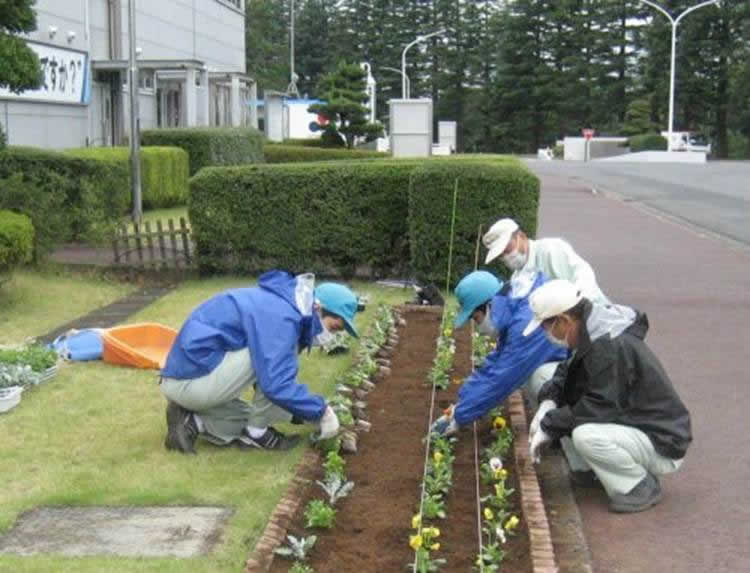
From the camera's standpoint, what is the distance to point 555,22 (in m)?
70.4

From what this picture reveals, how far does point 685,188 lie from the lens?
99.0ft

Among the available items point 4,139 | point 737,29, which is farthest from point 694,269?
point 737,29

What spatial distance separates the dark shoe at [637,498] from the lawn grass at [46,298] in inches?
230

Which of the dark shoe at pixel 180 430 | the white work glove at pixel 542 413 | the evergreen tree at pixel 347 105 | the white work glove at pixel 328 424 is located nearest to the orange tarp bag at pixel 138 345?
the dark shoe at pixel 180 430

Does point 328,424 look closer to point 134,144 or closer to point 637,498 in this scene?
point 637,498

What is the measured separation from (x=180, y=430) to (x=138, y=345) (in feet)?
8.97

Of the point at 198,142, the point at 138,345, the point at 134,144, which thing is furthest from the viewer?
the point at 198,142

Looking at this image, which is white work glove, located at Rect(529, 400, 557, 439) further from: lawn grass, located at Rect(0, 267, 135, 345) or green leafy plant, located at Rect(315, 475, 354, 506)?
lawn grass, located at Rect(0, 267, 135, 345)

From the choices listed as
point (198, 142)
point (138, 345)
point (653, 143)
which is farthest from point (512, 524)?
point (653, 143)

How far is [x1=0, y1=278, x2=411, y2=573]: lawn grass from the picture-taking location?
14.5 feet

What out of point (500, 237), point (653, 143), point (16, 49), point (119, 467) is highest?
point (16, 49)

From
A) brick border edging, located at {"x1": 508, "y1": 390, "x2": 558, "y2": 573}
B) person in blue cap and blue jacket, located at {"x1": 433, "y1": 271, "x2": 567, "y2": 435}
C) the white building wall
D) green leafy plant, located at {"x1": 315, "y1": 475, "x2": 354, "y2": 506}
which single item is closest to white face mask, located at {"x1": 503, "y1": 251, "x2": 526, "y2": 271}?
person in blue cap and blue jacket, located at {"x1": 433, "y1": 271, "x2": 567, "y2": 435}

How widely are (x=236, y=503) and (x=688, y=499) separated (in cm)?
220

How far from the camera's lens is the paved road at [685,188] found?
67.9 ft
